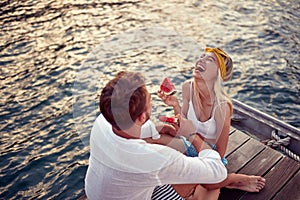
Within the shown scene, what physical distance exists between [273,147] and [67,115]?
11.7 ft

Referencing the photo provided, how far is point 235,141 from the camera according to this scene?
15.5ft

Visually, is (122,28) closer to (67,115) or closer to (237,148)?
(67,115)

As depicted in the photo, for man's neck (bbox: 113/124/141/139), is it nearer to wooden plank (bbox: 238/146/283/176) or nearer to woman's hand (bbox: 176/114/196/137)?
woman's hand (bbox: 176/114/196/137)

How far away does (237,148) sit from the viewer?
15.1ft

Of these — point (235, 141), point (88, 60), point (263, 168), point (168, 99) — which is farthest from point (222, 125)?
Result: point (88, 60)

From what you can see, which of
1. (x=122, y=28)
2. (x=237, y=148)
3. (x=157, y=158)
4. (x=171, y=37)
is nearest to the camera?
(x=157, y=158)

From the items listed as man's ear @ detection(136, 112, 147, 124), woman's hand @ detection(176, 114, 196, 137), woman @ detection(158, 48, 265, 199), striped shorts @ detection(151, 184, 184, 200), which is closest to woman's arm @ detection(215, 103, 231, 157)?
woman @ detection(158, 48, 265, 199)

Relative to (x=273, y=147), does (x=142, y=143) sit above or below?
above

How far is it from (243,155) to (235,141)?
0.29 metres

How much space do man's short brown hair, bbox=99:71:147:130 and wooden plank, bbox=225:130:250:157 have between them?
2.43 m

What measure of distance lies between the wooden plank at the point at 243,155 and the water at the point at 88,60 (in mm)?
1320

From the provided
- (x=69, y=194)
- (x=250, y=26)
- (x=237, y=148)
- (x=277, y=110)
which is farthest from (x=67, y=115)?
(x=250, y=26)

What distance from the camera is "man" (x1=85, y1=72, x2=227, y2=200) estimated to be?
2.35 m

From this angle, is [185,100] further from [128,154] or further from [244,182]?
[128,154]
